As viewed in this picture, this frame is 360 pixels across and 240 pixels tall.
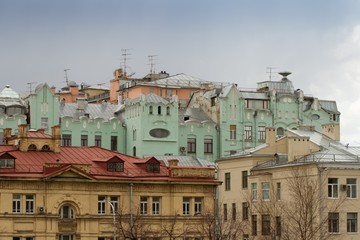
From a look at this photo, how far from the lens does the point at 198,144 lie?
13750 cm

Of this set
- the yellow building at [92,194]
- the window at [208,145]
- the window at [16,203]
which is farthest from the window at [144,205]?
the window at [208,145]

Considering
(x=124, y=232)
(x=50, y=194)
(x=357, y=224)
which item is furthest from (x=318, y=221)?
(x=50, y=194)

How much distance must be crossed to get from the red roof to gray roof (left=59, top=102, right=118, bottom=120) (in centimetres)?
3489

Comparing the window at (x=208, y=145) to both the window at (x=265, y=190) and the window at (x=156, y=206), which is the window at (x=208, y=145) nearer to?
the window at (x=156, y=206)

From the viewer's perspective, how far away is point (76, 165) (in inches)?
3679

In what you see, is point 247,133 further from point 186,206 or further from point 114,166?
point 114,166

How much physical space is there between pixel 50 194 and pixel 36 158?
4.55m

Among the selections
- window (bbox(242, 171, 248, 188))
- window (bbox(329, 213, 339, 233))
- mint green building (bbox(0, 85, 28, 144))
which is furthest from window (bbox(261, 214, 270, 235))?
mint green building (bbox(0, 85, 28, 144))

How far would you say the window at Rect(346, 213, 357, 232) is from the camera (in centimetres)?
9025

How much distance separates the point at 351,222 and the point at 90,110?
55.7m

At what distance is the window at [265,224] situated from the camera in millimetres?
93375

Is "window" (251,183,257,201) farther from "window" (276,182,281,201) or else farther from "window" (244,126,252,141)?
"window" (244,126,252,141)

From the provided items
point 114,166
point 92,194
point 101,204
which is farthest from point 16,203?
point 114,166

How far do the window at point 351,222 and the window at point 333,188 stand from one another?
6.18 ft
